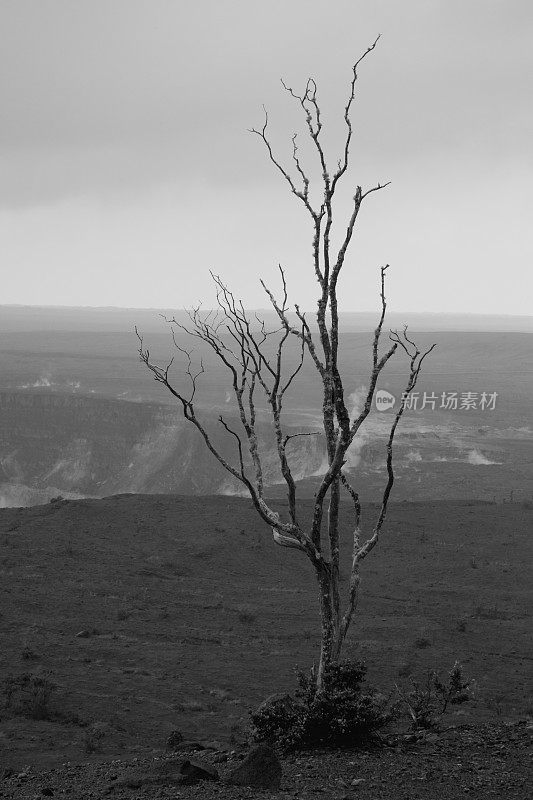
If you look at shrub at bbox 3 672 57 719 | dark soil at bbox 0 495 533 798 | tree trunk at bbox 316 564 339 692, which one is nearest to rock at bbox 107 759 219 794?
dark soil at bbox 0 495 533 798

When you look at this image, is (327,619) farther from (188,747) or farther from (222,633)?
(222,633)

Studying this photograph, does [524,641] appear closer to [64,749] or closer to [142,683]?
[142,683]

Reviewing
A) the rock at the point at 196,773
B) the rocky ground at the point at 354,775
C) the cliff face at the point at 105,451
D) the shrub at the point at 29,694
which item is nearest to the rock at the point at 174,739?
the rocky ground at the point at 354,775

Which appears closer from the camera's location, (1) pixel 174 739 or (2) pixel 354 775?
(2) pixel 354 775

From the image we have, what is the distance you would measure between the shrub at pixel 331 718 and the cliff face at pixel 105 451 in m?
35.0

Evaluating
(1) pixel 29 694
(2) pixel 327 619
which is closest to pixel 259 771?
(2) pixel 327 619

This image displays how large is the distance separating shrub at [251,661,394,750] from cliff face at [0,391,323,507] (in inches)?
1379

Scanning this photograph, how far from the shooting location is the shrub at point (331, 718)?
7586 mm

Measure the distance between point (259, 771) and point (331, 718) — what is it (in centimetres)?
127

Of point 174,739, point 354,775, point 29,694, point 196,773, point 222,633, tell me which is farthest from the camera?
point 222,633

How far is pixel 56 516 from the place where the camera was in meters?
24.8

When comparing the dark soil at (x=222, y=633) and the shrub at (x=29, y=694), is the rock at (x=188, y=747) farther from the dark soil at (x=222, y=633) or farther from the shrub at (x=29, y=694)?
the shrub at (x=29, y=694)

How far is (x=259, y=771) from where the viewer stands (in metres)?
6.62

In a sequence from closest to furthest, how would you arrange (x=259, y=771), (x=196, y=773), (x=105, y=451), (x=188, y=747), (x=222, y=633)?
1. (x=259, y=771)
2. (x=196, y=773)
3. (x=188, y=747)
4. (x=222, y=633)
5. (x=105, y=451)
